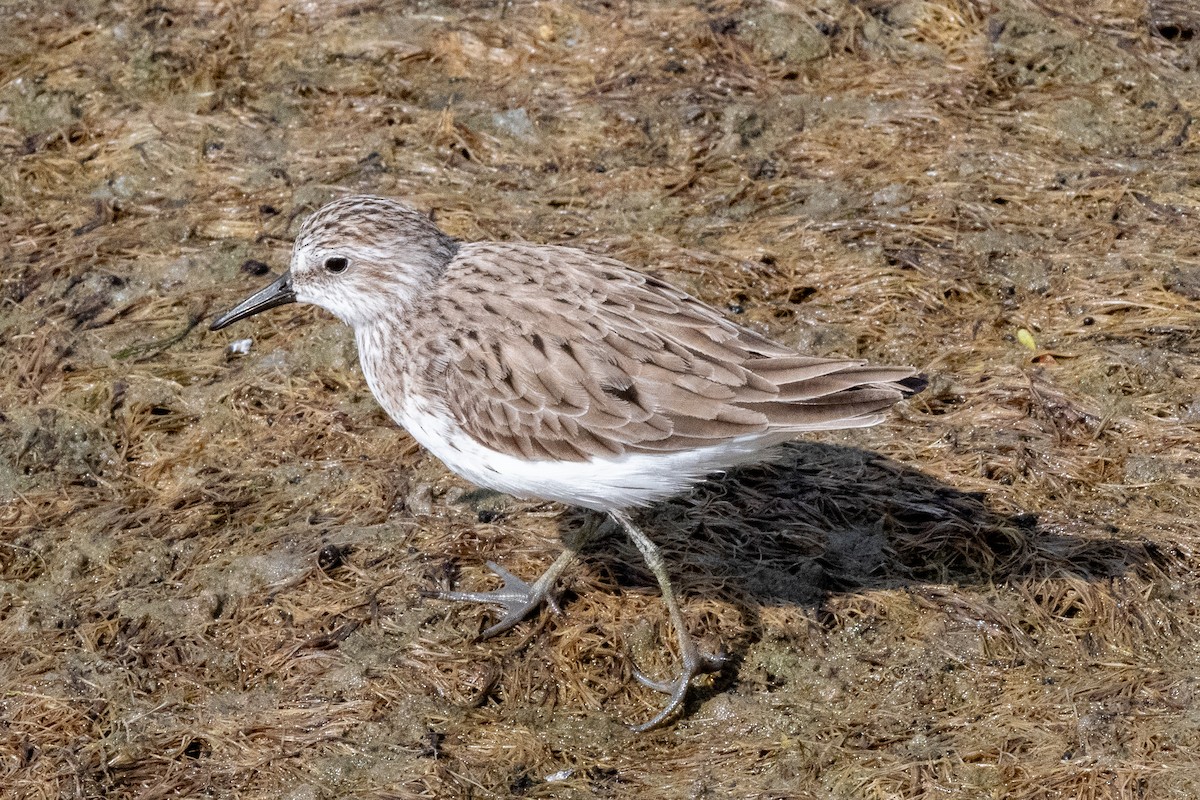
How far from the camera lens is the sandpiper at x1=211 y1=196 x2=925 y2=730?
5.78 meters

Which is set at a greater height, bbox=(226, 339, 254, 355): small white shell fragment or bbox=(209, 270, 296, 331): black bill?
bbox=(209, 270, 296, 331): black bill

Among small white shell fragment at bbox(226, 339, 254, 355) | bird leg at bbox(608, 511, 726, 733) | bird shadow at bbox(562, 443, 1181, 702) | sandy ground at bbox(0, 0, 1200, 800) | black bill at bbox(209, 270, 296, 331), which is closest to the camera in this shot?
sandy ground at bbox(0, 0, 1200, 800)

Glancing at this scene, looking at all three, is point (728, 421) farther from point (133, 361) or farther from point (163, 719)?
point (133, 361)

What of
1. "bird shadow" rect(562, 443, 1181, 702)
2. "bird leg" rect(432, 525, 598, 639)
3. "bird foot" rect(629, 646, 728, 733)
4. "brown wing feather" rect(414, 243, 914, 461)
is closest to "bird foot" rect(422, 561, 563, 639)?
"bird leg" rect(432, 525, 598, 639)

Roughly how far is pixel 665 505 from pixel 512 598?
3.47 feet

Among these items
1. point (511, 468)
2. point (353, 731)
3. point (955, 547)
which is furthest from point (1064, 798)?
point (353, 731)

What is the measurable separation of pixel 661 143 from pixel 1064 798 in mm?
5184

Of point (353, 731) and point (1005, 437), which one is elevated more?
point (1005, 437)

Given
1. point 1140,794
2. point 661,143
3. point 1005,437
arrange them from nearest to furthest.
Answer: point 1140,794, point 1005,437, point 661,143

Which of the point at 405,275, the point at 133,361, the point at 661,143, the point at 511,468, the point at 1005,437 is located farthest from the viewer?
the point at 661,143

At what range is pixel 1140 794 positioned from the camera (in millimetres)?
5430

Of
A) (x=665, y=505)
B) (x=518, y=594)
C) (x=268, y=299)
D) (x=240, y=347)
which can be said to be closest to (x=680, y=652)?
(x=518, y=594)

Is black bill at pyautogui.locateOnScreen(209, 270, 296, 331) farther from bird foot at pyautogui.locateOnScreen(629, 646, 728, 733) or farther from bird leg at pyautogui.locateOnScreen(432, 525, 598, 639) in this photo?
bird foot at pyautogui.locateOnScreen(629, 646, 728, 733)

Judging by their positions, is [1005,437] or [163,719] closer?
[163,719]
